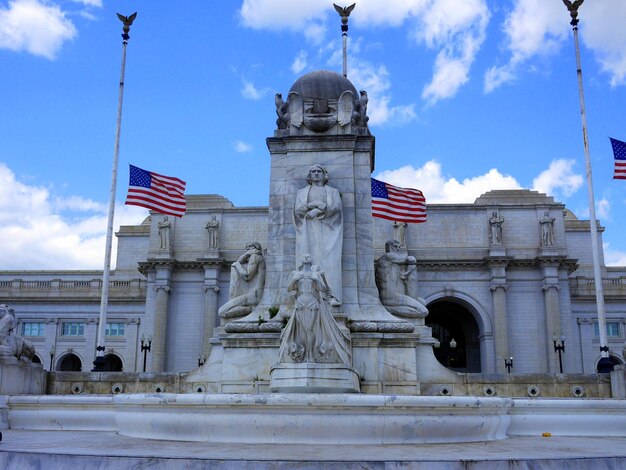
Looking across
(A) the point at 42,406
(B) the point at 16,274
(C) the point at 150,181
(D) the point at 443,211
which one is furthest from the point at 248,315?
(B) the point at 16,274

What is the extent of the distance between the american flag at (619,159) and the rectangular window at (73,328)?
169 feet

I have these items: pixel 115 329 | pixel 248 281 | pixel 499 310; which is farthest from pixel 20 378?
pixel 115 329

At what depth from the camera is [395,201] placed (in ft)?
91.4

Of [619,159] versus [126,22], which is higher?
[126,22]

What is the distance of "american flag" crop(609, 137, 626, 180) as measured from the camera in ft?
79.9

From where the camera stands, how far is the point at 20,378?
13477 mm

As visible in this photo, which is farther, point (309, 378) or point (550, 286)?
point (550, 286)

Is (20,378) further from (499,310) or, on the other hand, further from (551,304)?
(551,304)

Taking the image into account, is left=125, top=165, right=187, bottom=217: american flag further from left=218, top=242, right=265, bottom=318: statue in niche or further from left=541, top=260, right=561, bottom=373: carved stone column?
left=541, top=260, right=561, bottom=373: carved stone column

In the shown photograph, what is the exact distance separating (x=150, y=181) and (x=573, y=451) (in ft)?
69.9

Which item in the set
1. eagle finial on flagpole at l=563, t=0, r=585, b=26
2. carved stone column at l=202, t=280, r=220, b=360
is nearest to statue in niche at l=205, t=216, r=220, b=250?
carved stone column at l=202, t=280, r=220, b=360

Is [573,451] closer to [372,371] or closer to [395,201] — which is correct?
[372,371]

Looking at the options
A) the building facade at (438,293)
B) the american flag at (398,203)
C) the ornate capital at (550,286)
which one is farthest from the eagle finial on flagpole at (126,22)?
the ornate capital at (550,286)

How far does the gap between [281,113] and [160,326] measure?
1812 inches
